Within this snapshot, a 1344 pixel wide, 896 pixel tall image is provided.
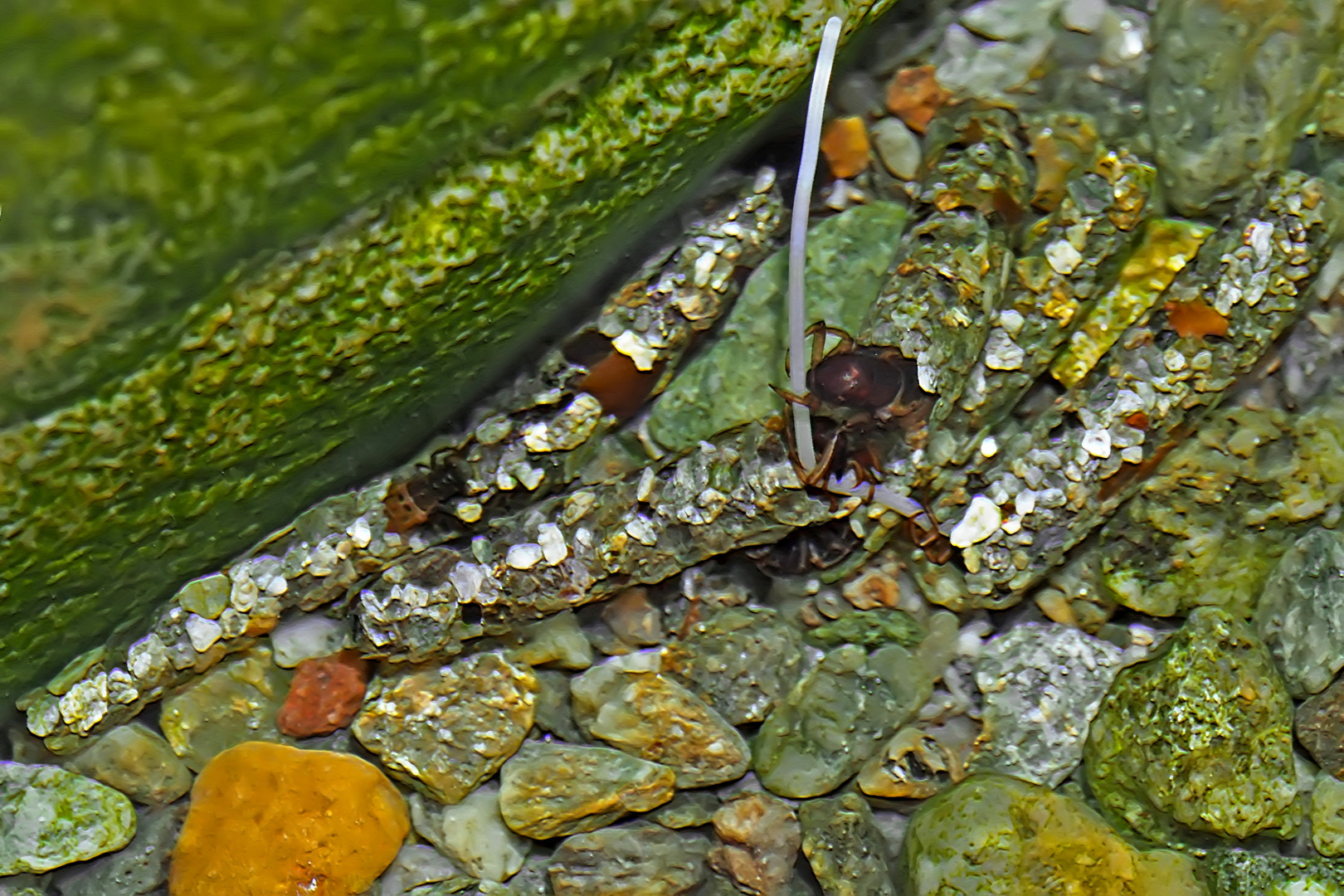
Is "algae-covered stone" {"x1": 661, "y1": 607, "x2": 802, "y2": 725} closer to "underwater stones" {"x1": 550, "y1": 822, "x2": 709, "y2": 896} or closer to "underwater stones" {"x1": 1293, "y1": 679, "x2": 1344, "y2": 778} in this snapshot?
"underwater stones" {"x1": 550, "y1": 822, "x2": 709, "y2": 896}

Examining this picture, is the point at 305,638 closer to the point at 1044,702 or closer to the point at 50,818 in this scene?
the point at 50,818

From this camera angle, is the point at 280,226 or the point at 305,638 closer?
the point at 280,226

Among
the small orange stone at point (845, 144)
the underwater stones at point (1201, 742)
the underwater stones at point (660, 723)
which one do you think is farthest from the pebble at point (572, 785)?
the small orange stone at point (845, 144)

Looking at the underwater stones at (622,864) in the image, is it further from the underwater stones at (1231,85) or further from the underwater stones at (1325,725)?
the underwater stones at (1231,85)

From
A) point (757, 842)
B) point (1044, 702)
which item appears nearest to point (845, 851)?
point (757, 842)

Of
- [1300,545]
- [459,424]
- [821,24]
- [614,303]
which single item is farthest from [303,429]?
[1300,545]

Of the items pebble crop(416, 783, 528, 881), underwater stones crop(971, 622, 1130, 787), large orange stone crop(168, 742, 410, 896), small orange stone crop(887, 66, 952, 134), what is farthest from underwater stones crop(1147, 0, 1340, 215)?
large orange stone crop(168, 742, 410, 896)
